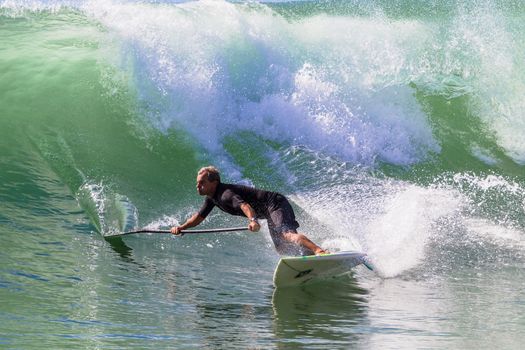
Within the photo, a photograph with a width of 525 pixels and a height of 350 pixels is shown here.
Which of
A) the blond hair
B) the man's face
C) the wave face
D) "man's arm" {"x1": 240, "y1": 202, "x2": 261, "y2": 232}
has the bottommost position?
the wave face

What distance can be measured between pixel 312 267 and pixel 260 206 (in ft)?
2.87

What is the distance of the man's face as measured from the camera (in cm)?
702

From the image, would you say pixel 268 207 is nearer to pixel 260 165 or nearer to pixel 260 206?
pixel 260 206

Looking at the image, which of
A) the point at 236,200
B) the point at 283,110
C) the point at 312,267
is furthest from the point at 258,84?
the point at 312,267

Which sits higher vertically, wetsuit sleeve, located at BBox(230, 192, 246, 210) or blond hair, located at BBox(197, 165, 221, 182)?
blond hair, located at BBox(197, 165, 221, 182)

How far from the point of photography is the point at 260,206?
7211mm

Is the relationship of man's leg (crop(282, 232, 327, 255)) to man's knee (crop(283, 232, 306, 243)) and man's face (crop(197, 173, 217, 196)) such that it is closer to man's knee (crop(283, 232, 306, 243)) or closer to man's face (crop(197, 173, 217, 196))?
man's knee (crop(283, 232, 306, 243))

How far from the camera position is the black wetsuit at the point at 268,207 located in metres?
7.05

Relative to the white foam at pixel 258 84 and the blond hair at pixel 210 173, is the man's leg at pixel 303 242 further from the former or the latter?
the white foam at pixel 258 84

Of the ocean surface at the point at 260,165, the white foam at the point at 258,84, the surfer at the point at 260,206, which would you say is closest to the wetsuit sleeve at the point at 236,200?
the surfer at the point at 260,206

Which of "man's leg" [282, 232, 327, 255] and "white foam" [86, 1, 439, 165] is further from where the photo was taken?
"white foam" [86, 1, 439, 165]

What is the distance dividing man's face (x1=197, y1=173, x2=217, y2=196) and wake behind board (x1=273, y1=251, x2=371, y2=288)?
3.52 feet

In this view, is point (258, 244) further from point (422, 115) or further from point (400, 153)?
point (422, 115)

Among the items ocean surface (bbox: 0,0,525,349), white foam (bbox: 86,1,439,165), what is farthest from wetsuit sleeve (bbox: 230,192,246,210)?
white foam (bbox: 86,1,439,165)
